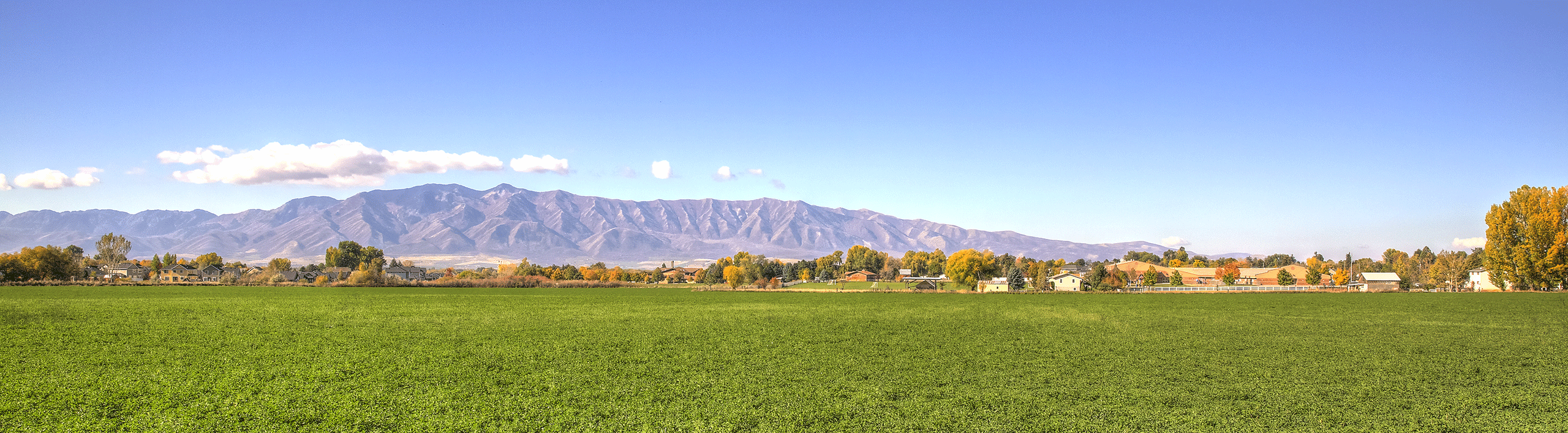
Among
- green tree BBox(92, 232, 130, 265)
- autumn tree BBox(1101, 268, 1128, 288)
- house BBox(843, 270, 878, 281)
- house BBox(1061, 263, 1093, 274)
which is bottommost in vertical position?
house BBox(843, 270, 878, 281)

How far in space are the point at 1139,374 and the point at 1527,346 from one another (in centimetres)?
1201

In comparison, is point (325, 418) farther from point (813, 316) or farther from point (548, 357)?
point (813, 316)

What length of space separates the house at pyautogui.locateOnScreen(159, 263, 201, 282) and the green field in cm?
9146

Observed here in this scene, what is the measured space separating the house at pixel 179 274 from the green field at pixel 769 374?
91459mm

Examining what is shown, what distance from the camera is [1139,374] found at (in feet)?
42.0

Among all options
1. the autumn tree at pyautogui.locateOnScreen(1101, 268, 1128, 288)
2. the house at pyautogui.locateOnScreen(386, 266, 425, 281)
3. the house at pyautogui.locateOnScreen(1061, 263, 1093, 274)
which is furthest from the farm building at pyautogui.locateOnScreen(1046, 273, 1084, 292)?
the house at pyautogui.locateOnScreen(386, 266, 425, 281)

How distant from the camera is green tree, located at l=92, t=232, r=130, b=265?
82312 mm

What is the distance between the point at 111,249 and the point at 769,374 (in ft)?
328

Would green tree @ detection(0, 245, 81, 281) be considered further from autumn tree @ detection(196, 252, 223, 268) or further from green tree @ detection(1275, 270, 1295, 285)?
green tree @ detection(1275, 270, 1295, 285)

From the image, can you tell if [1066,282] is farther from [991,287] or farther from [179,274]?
[179,274]

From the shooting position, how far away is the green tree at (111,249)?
8231cm

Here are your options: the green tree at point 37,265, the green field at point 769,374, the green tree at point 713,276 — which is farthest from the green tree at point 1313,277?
the green tree at point 37,265

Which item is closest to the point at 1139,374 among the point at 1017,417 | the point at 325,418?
the point at 1017,417

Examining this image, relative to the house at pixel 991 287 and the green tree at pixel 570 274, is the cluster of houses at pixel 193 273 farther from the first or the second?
the house at pixel 991 287
